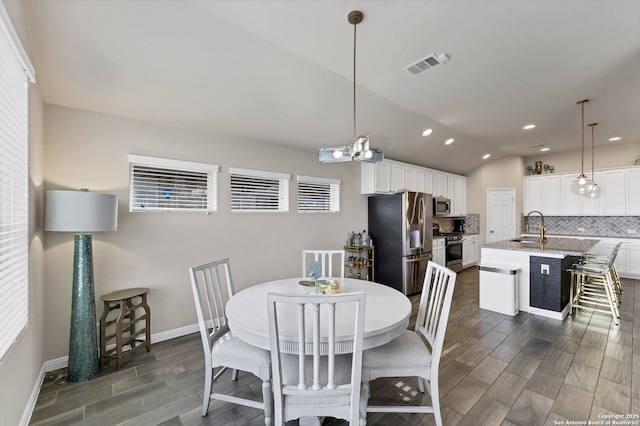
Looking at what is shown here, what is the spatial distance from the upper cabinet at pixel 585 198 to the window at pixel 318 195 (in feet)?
17.7

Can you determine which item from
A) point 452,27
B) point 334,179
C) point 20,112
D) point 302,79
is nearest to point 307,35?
point 302,79

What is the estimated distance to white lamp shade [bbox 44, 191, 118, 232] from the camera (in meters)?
2.09

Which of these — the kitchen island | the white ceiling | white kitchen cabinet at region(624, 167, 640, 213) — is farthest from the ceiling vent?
white kitchen cabinet at region(624, 167, 640, 213)

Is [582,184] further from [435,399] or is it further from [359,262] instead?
[435,399]

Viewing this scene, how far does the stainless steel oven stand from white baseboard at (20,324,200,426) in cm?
505

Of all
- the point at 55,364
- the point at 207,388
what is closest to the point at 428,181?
the point at 207,388

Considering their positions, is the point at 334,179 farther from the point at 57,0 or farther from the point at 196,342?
the point at 57,0

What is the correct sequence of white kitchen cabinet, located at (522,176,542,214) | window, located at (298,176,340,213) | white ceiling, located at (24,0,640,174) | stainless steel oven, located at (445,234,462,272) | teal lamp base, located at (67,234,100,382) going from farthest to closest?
1. white kitchen cabinet, located at (522,176,542,214)
2. stainless steel oven, located at (445,234,462,272)
3. window, located at (298,176,340,213)
4. teal lamp base, located at (67,234,100,382)
5. white ceiling, located at (24,0,640,174)

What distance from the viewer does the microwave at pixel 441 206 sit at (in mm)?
6041

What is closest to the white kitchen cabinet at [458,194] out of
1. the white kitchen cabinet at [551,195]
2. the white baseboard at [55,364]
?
the white kitchen cabinet at [551,195]

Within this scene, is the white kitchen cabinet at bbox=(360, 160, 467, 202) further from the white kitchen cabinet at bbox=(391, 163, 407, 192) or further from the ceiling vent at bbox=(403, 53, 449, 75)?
the ceiling vent at bbox=(403, 53, 449, 75)

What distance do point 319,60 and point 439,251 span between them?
4.52m

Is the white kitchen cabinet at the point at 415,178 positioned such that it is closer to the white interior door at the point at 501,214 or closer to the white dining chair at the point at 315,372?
the white interior door at the point at 501,214

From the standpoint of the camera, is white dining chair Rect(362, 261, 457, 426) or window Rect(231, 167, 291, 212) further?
window Rect(231, 167, 291, 212)
